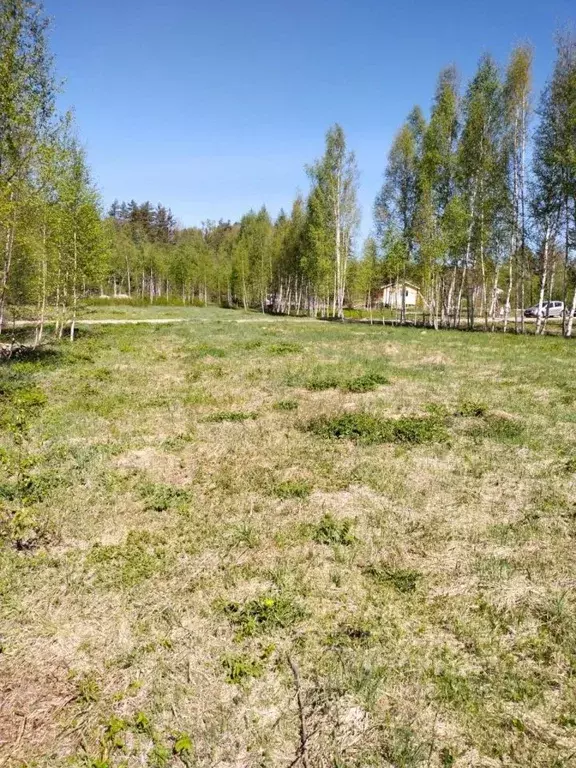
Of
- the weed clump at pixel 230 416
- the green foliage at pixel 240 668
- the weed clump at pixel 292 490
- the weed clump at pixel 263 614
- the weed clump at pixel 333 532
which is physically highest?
the weed clump at pixel 230 416

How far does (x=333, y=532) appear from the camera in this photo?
21.0 feet

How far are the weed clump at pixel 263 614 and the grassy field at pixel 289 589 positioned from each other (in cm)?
2

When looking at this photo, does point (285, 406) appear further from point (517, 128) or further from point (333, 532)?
point (517, 128)

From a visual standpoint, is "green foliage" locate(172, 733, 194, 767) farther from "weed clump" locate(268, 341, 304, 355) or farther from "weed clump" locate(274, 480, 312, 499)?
"weed clump" locate(268, 341, 304, 355)

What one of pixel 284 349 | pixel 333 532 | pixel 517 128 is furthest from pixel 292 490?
pixel 517 128

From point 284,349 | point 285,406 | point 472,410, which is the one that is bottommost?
point 285,406

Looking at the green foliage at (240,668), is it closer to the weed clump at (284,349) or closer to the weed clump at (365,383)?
the weed clump at (365,383)

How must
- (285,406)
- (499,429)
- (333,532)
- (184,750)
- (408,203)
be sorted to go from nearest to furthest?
(184,750)
(333,532)
(499,429)
(285,406)
(408,203)

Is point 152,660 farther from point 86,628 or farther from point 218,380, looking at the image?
point 218,380

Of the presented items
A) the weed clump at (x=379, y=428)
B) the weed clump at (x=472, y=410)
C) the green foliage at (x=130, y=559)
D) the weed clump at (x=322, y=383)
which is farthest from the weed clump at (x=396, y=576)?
the weed clump at (x=322, y=383)

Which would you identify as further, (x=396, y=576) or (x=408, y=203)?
(x=408, y=203)

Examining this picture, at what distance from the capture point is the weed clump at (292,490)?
7.61 meters

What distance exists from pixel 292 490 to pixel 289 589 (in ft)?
8.01

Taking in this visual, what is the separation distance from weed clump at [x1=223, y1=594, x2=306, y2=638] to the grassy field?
19 mm
